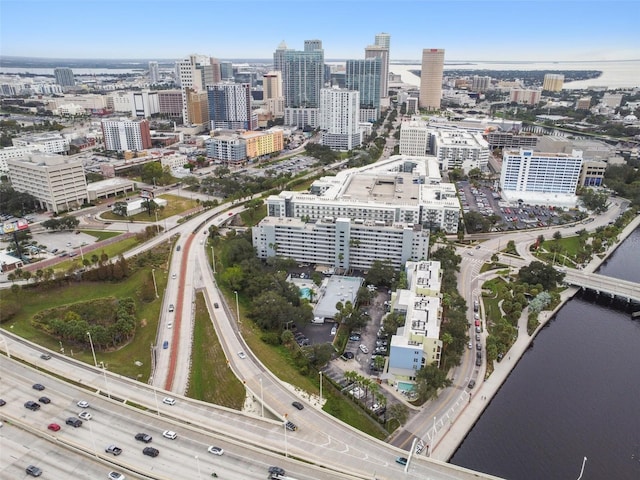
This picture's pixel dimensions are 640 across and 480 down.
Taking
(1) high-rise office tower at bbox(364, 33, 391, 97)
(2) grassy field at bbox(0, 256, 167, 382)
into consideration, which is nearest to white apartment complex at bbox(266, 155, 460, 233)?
(2) grassy field at bbox(0, 256, 167, 382)

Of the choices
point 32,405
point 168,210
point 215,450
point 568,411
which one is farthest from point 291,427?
point 168,210

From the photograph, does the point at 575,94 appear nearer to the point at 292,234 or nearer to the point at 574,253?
the point at 574,253

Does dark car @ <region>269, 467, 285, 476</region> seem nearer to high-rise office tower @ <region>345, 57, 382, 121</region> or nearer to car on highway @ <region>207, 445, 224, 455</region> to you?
car on highway @ <region>207, 445, 224, 455</region>

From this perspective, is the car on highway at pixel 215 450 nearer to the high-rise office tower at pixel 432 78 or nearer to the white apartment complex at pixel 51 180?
the white apartment complex at pixel 51 180

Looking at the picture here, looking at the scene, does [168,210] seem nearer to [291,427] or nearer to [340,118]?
[291,427]

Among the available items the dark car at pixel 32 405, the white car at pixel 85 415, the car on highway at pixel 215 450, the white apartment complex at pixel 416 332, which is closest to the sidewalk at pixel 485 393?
the white apartment complex at pixel 416 332
